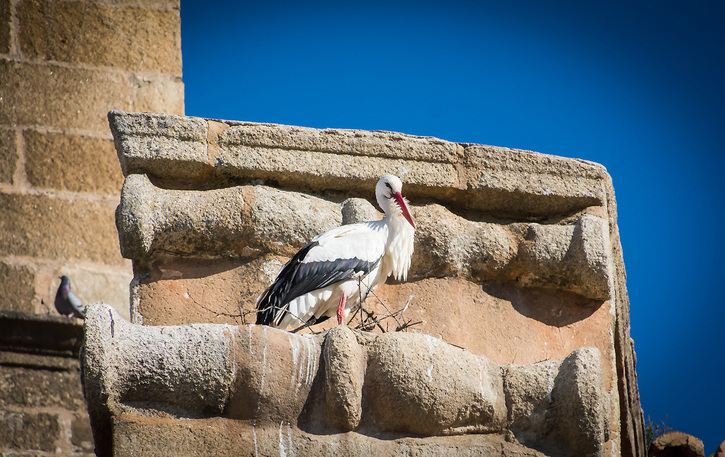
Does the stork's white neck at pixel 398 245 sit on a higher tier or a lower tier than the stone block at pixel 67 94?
lower

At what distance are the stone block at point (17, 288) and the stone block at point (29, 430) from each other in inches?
23.9

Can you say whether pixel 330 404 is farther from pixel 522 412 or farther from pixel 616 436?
pixel 616 436

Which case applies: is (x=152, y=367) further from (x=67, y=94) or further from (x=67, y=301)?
(x=67, y=94)

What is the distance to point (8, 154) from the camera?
6.33 m

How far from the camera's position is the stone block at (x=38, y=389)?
597cm

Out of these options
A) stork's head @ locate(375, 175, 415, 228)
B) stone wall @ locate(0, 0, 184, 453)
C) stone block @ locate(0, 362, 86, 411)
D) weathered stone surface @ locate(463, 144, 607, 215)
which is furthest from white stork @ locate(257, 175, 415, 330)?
stone wall @ locate(0, 0, 184, 453)

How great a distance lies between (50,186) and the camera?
251 inches

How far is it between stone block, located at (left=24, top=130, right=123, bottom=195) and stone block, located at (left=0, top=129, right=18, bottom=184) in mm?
66

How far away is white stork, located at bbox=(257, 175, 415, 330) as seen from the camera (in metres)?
4.84

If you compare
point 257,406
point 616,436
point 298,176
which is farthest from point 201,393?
point 616,436

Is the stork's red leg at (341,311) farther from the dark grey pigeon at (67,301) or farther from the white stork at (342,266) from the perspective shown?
the dark grey pigeon at (67,301)

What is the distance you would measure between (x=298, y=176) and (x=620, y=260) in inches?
64.2

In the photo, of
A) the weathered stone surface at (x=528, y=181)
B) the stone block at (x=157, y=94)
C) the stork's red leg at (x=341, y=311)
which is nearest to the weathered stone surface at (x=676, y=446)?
the weathered stone surface at (x=528, y=181)

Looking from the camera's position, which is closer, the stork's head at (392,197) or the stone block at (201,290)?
the stone block at (201,290)
